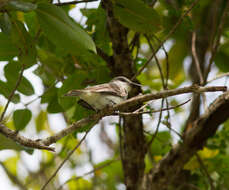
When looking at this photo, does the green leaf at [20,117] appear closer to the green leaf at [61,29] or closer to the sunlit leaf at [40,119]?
the green leaf at [61,29]

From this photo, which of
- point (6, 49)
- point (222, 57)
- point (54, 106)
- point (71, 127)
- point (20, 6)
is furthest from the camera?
point (222, 57)

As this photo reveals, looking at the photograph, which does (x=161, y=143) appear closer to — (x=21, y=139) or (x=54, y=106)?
(x=54, y=106)

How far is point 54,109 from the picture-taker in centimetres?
302

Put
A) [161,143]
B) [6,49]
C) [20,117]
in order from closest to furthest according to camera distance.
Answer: [6,49], [20,117], [161,143]

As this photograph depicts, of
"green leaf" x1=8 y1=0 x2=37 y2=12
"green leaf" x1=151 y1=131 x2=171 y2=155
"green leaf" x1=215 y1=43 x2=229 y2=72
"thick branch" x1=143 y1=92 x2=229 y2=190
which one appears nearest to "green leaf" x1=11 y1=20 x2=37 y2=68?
"green leaf" x1=8 y1=0 x2=37 y2=12

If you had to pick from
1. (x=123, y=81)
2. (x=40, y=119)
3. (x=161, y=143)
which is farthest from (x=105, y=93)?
(x=40, y=119)

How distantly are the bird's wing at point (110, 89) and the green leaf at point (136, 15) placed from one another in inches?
25.2

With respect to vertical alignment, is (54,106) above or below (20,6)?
above

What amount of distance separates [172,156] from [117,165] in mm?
883

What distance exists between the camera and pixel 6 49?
246 centimetres

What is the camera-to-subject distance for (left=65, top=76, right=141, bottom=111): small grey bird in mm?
2762

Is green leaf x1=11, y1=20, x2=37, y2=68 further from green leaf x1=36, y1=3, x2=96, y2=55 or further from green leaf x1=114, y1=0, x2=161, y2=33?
green leaf x1=114, y1=0, x2=161, y2=33

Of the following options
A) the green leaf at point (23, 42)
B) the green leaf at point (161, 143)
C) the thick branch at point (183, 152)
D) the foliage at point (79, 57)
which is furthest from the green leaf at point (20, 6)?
the green leaf at point (161, 143)

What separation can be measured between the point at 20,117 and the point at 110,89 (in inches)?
30.8
